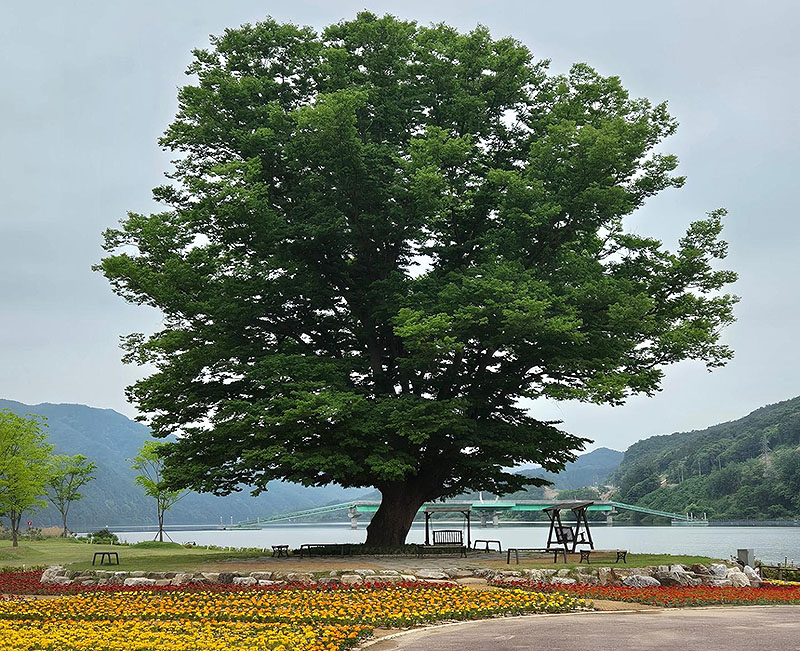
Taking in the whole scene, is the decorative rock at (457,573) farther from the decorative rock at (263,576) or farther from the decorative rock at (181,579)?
the decorative rock at (181,579)

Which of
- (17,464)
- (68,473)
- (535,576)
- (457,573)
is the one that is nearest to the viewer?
(535,576)

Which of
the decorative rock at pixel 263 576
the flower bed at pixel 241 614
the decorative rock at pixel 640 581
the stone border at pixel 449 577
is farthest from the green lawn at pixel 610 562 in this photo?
the decorative rock at pixel 263 576

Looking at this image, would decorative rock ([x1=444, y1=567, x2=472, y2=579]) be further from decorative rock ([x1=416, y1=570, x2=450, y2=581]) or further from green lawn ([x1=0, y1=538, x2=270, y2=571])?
green lawn ([x1=0, y1=538, x2=270, y2=571])

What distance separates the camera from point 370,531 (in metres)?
28.9

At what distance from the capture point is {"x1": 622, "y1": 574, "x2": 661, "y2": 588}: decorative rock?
62.7 ft

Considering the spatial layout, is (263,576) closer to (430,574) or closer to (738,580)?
(430,574)

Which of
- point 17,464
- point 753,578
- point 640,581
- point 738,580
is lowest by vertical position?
point 753,578

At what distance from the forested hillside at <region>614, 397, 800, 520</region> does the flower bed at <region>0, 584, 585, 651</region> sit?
79267 mm

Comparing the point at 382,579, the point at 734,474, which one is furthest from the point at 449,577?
the point at 734,474

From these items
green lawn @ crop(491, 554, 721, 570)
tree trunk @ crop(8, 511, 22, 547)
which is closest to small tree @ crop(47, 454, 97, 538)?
tree trunk @ crop(8, 511, 22, 547)

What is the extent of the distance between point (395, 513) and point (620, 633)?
17.4 meters

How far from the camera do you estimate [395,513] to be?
28812mm

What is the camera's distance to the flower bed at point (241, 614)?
37.2ft

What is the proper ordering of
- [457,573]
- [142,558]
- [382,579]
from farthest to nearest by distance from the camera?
[142,558] → [457,573] → [382,579]
